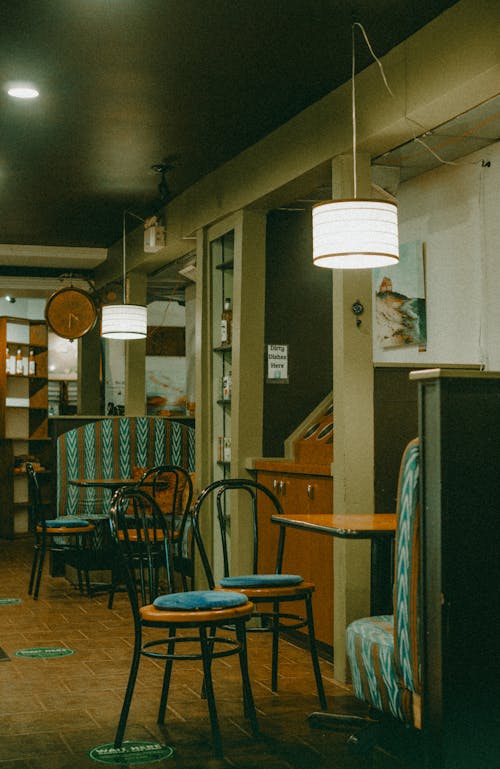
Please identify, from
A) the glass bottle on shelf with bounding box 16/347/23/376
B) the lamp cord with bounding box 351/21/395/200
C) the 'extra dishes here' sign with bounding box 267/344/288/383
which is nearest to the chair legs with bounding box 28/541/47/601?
the 'extra dishes here' sign with bounding box 267/344/288/383

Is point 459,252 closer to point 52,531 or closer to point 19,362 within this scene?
point 52,531

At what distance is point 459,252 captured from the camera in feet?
21.5

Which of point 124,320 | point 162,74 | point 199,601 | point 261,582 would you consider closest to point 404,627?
point 199,601

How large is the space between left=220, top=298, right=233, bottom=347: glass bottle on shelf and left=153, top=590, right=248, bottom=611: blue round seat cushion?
3.37m

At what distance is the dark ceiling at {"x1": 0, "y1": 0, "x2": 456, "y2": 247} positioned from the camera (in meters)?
4.25

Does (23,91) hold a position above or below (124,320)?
above

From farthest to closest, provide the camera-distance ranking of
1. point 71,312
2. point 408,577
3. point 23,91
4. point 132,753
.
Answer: point 71,312, point 23,91, point 132,753, point 408,577

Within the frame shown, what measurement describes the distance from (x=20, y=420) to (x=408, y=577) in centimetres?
949

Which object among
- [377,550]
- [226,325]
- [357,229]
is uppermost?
[357,229]

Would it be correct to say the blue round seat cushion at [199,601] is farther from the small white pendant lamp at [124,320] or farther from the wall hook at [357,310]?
the small white pendant lamp at [124,320]

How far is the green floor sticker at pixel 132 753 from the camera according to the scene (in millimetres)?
3492

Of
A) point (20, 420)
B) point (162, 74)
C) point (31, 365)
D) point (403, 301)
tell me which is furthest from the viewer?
point (31, 365)

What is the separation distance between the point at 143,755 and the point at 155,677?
1298 mm

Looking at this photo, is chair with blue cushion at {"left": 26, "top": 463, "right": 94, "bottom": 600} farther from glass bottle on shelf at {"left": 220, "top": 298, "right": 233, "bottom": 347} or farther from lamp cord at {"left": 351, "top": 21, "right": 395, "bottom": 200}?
lamp cord at {"left": 351, "top": 21, "right": 395, "bottom": 200}
